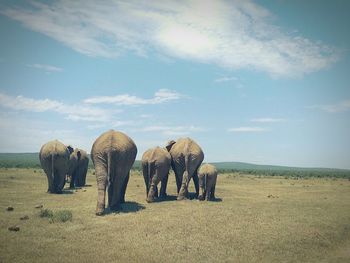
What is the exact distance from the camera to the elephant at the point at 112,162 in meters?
19.3

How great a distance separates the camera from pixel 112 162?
19547 mm

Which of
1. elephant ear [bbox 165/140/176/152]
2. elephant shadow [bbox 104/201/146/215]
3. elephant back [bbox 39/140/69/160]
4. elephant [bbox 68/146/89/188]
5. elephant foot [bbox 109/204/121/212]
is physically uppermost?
elephant ear [bbox 165/140/176/152]

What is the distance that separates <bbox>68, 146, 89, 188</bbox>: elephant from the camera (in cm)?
3259

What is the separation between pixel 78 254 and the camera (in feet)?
36.2

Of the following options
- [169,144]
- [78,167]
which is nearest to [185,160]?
[169,144]

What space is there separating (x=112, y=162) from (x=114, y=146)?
933mm

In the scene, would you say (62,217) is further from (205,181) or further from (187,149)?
(187,149)

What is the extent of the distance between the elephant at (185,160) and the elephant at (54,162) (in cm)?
852

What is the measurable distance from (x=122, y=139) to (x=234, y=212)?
26.0 ft

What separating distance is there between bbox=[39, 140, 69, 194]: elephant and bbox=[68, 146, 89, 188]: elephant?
5911 mm

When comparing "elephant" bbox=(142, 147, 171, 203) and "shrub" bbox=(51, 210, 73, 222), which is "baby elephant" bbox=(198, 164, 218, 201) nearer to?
"elephant" bbox=(142, 147, 171, 203)

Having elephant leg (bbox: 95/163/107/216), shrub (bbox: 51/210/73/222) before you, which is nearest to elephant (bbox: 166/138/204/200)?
elephant leg (bbox: 95/163/107/216)

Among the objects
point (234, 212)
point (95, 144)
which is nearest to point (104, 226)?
point (95, 144)

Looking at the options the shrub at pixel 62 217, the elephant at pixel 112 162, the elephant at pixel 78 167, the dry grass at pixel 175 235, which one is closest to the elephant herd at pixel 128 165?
the elephant at pixel 112 162
